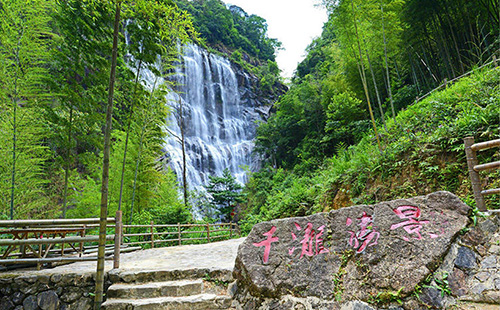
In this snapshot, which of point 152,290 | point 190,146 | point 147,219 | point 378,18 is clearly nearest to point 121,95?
point 147,219

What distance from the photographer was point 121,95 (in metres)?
5.86

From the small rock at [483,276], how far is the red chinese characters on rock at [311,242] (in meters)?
0.97

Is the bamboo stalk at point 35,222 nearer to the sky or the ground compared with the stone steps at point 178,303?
nearer to the sky

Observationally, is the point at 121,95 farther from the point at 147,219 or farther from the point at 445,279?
the point at 445,279

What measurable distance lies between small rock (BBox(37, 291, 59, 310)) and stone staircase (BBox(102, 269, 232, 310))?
592 mm

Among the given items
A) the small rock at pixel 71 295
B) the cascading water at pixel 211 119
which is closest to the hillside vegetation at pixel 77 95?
the small rock at pixel 71 295

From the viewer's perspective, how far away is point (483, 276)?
5.22ft

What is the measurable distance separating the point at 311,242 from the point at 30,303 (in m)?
3.20

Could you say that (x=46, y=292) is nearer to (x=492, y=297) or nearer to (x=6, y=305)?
(x=6, y=305)

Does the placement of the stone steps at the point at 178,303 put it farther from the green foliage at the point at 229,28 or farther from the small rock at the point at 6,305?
the green foliage at the point at 229,28

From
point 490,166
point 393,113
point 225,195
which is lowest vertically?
point 490,166

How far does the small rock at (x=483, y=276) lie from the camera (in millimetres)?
1578

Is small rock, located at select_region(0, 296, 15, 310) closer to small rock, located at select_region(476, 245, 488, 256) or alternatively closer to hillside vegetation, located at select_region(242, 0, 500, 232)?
small rock, located at select_region(476, 245, 488, 256)

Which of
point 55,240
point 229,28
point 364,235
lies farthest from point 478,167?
point 229,28
